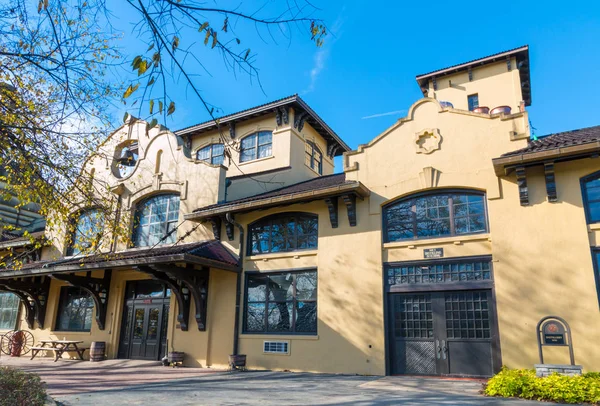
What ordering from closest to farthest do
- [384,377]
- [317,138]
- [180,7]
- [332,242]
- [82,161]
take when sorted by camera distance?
1. [180,7]
2. [82,161]
3. [384,377]
4. [332,242]
5. [317,138]

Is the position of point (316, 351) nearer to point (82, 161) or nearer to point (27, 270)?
point (82, 161)

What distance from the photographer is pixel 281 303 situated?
46.9ft

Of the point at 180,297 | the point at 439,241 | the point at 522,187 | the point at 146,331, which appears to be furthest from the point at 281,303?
the point at 522,187

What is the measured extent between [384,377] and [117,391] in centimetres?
643

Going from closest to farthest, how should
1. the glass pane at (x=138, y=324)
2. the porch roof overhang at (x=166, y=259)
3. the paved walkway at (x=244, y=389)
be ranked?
the paved walkway at (x=244, y=389)
the porch roof overhang at (x=166, y=259)
the glass pane at (x=138, y=324)

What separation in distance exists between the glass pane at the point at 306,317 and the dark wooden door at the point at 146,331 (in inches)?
222

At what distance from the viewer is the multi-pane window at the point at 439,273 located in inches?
458

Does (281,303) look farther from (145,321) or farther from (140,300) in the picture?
(140,300)

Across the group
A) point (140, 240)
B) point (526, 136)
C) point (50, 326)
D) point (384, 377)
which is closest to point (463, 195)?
point (526, 136)

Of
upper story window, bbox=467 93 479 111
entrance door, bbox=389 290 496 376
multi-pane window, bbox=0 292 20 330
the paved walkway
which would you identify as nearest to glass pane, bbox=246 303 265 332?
the paved walkway

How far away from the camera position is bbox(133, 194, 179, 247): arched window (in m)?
17.5

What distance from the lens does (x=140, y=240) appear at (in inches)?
719

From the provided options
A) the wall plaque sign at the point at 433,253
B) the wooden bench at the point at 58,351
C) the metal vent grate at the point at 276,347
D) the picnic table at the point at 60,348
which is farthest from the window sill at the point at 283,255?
the wooden bench at the point at 58,351

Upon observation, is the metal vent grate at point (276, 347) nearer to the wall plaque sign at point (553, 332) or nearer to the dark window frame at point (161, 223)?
the dark window frame at point (161, 223)
